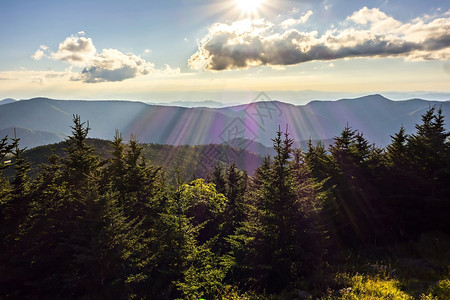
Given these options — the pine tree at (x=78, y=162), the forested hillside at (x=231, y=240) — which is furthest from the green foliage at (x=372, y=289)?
the pine tree at (x=78, y=162)

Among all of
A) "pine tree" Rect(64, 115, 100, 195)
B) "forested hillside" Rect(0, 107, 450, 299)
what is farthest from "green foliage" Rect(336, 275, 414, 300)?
"pine tree" Rect(64, 115, 100, 195)

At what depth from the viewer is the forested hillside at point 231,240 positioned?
15.0 meters

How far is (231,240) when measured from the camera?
1792cm

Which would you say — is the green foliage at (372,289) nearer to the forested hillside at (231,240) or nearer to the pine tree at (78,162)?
the forested hillside at (231,240)

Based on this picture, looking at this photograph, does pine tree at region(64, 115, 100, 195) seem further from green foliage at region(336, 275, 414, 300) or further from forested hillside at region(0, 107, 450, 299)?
green foliage at region(336, 275, 414, 300)

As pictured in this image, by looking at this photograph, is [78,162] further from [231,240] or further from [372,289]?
[372,289]

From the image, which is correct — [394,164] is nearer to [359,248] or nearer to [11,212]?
[359,248]

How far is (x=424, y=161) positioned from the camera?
22312 millimetres

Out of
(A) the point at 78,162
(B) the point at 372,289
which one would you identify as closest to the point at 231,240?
(B) the point at 372,289

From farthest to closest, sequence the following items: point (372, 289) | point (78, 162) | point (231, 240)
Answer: point (78, 162) → point (231, 240) → point (372, 289)

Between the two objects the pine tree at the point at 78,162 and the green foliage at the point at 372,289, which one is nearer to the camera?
the green foliage at the point at 372,289

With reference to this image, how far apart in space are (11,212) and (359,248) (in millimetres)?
26007

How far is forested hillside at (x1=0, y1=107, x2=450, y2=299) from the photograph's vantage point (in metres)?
15.0

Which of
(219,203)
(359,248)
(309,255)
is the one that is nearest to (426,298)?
(309,255)
